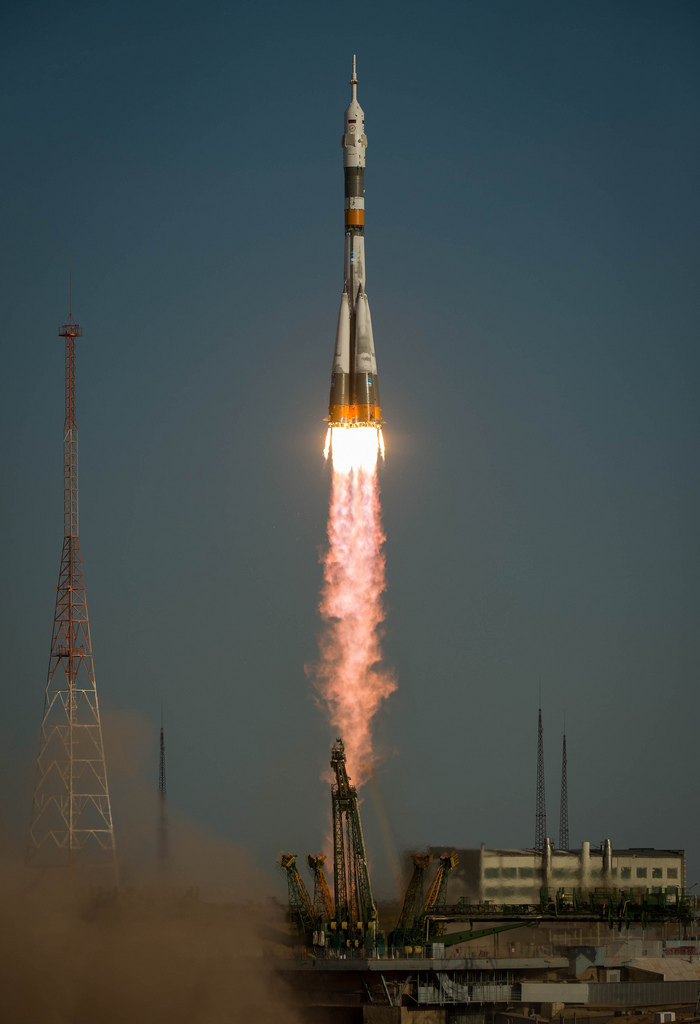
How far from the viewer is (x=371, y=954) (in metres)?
69.3

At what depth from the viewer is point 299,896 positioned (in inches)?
2810

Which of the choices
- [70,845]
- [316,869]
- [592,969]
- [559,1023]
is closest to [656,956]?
[592,969]

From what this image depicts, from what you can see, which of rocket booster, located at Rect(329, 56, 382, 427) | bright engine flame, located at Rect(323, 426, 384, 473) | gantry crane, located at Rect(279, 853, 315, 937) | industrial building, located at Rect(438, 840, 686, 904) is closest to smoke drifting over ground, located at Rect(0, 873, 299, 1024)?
gantry crane, located at Rect(279, 853, 315, 937)

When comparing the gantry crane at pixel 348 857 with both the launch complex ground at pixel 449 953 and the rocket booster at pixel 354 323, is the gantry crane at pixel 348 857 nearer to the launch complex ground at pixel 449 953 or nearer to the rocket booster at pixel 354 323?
the launch complex ground at pixel 449 953

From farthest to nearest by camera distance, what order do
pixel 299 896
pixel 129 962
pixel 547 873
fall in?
pixel 547 873 → pixel 299 896 → pixel 129 962

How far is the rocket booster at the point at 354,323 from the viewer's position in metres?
71.1

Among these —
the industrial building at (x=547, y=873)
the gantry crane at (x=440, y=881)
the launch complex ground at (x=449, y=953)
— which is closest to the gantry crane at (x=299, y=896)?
the launch complex ground at (x=449, y=953)

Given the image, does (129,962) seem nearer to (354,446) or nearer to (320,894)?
(320,894)

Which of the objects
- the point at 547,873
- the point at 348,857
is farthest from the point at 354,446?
the point at 547,873

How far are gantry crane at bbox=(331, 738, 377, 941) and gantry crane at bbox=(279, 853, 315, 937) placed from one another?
120 cm

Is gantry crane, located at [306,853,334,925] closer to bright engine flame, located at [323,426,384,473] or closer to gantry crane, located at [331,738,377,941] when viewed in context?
gantry crane, located at [331,738,377,941]

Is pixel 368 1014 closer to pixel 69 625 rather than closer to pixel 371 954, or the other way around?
pixel 371 954

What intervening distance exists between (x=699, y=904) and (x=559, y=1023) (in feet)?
69.4

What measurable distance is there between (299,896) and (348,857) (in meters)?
2.51
